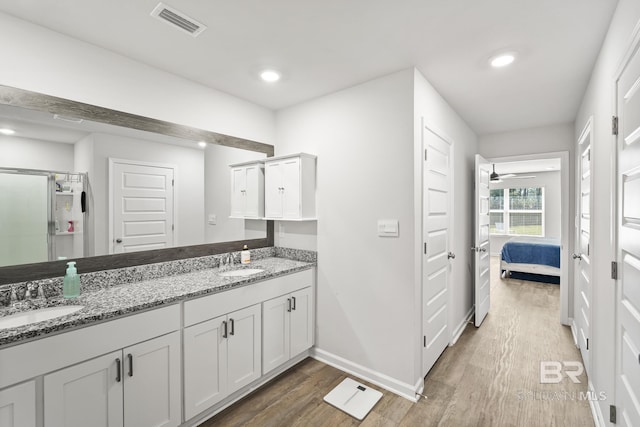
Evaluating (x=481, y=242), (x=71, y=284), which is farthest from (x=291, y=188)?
(x=481, y=242)

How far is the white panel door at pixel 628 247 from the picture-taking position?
1.20 meters

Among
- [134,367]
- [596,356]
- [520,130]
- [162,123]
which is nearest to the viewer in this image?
[134,367]

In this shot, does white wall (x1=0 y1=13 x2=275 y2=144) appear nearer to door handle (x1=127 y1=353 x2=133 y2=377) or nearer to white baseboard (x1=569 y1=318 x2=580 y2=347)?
door handle (x1=127 y1=353 x2=133 y2=377)

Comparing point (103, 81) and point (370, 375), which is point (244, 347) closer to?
point (370, 375)

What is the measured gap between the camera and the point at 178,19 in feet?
5.52

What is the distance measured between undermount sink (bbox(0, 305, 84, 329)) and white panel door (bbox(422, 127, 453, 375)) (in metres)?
2.31

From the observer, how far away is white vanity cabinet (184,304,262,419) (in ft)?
6.08

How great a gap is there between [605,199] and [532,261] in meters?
4.72

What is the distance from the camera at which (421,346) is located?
7.64 feet

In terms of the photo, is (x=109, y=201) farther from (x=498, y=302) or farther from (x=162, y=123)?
(x=498, y=302)

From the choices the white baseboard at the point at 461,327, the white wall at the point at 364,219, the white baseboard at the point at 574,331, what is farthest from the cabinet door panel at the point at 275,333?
the white baseboard at the point at 574,331

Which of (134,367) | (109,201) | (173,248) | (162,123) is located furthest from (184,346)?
(162,123)

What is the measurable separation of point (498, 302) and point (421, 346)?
291cm

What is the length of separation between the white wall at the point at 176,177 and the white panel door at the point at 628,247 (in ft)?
8.87
